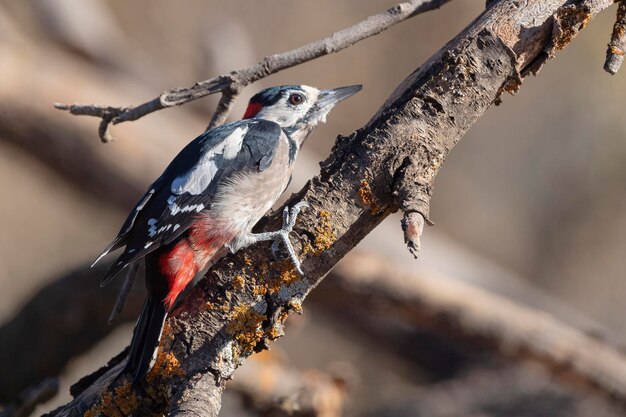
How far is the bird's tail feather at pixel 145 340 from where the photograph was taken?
2.10 m

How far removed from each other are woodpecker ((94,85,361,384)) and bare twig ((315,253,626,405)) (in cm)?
189

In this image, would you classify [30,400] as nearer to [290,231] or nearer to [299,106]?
[290,231]

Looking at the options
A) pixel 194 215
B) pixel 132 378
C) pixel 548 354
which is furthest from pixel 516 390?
pixel 132 378

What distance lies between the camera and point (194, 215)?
104 inches

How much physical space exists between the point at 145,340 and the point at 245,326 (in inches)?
10.3

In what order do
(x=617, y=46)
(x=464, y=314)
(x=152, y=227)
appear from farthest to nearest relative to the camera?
(x=464, y=314), (x=152, y=227), (x=617, y=46)

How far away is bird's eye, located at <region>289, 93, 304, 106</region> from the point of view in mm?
3203

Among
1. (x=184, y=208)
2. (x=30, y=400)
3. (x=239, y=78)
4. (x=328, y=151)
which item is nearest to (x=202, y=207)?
(x=184, y=208)

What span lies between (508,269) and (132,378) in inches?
212

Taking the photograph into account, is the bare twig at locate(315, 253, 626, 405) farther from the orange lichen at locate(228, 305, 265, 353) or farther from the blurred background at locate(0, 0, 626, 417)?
the orange lichen at locate(228, 305, 265, 353)

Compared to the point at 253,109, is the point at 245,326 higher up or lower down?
lower down

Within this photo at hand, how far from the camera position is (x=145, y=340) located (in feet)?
7.00

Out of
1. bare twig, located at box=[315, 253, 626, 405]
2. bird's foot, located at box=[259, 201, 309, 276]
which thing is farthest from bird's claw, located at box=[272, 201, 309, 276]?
bare twig, located at box=[315, 253, 626, 405]

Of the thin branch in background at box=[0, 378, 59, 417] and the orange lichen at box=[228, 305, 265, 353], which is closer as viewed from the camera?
the orange lichen at box=[228, 305, 265, 353]
